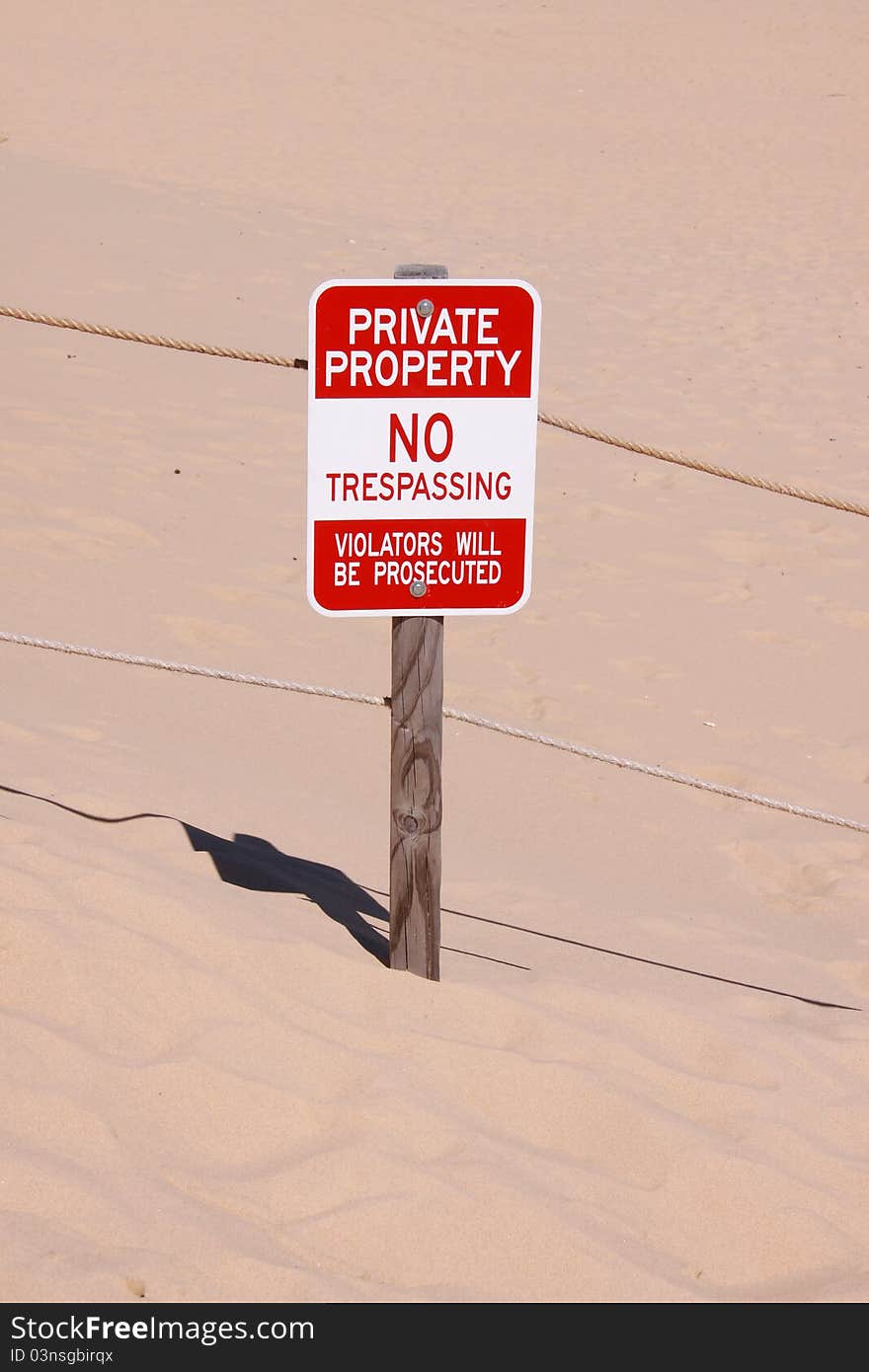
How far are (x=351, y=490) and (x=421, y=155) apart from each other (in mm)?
15069

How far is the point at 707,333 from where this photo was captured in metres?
9.62

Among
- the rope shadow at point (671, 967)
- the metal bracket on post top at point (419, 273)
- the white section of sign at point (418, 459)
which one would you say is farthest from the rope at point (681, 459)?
the rope shadow at point (671, 967)

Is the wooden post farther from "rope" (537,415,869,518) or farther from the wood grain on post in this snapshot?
"rope" (537,415,869,518)

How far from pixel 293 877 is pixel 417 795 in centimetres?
63

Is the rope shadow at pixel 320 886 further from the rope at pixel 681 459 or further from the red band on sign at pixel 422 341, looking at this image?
the red band on sign at pixel 422 341

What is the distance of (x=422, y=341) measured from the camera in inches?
93.7

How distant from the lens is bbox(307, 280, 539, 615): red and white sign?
236 centimetres

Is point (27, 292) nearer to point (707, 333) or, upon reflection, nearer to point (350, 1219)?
point (707, 333)

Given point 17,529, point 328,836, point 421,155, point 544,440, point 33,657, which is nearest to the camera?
point 328,836

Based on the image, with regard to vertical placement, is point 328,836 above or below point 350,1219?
above

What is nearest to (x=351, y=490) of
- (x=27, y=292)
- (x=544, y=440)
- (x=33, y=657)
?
(x=33, y=657)

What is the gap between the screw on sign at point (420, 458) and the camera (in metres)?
2.36

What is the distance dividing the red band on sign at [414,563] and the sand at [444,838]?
28.5 inches
